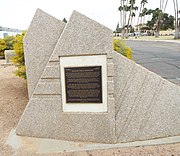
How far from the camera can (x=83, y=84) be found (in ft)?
11.6

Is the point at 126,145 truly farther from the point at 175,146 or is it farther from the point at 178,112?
the point at 178,112

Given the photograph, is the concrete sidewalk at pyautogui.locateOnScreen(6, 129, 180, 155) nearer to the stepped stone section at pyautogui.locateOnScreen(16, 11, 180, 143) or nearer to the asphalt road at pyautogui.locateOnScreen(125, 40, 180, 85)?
the stepped stone section at pyautogui.locateOnScreen(16, 11, 180, 143)

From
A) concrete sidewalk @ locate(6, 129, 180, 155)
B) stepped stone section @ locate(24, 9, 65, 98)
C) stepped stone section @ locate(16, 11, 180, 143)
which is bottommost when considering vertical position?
concrete sidewalk @ locate(6, 129, 180, 155)

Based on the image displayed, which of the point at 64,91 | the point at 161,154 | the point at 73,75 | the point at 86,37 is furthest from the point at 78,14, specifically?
the point at 161,154

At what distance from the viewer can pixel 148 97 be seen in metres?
3.61

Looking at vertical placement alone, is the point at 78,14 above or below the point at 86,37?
above

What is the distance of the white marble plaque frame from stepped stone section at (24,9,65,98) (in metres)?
0.74

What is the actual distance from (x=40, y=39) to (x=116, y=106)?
2.07 metres

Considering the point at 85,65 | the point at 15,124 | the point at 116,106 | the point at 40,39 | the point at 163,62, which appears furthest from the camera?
the point at 163,62

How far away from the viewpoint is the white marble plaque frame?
3418mm

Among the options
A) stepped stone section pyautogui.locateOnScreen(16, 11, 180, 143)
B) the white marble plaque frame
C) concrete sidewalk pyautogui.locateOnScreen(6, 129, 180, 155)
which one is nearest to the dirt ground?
concrete sidewalk pyautogui.locateOnScreen(6, 129, 180, 155)

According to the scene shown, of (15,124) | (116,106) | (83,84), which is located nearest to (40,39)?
(83,84)

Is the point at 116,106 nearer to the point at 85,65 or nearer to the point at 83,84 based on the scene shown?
the point at 83,84

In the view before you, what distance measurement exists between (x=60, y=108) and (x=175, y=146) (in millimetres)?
2132
